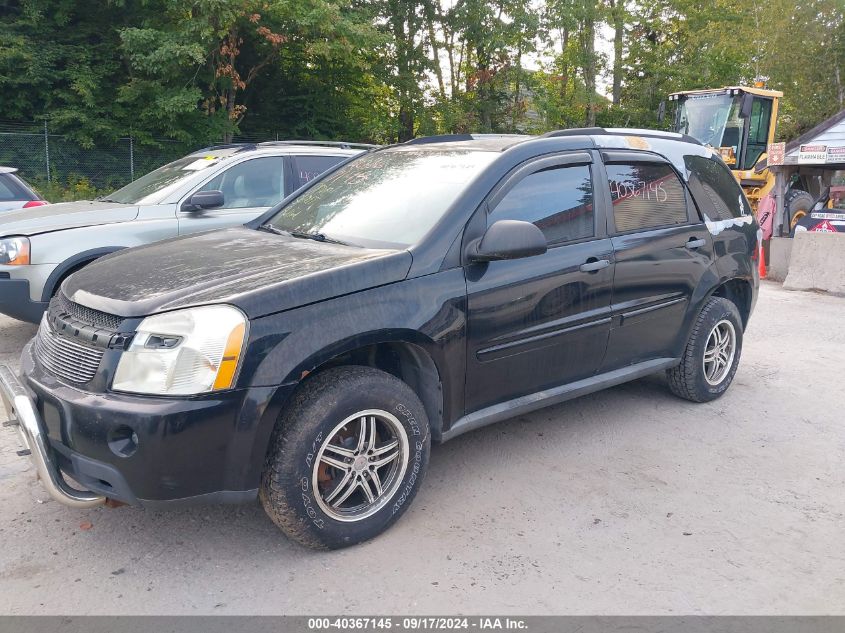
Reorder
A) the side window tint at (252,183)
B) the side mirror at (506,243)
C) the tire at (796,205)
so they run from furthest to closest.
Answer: the tire at (796,205) < the side window tint at (252,183) < the side mirror at (506,243)

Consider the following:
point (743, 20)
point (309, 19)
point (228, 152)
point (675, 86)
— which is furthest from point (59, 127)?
point (743, 20)

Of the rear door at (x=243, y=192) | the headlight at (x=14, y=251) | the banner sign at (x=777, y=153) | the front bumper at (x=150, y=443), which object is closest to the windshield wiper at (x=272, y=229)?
the front bumper at (x=150, y=443)

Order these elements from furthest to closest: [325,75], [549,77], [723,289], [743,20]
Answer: [743,20], [549,77], [325,75], [723,289]

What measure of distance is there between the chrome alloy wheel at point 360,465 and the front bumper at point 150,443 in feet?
1.10

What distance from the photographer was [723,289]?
5.35 m

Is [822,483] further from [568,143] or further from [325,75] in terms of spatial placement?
[325,75]

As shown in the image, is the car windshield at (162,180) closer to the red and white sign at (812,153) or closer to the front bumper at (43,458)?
the front bumper at (43,458)

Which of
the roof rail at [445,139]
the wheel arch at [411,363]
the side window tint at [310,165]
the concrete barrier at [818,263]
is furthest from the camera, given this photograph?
the concrete barrier at [818,263]

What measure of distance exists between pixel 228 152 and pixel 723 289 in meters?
4.63

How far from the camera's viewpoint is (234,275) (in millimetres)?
3203

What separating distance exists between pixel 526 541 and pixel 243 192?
4728 mm

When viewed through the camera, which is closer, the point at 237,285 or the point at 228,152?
the point at 237,285

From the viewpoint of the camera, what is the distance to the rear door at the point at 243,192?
6.50 meters

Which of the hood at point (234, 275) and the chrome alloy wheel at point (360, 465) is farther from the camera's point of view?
the chrome alloy wheel at point (360, 465)
